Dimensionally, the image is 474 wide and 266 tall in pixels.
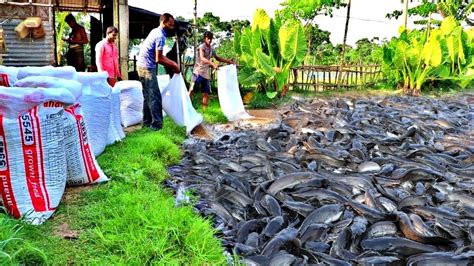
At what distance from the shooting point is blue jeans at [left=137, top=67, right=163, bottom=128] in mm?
6266

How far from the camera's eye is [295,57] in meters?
11.6

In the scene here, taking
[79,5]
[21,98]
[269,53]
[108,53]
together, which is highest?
[79,5]

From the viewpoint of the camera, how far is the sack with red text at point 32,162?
2967 millimetres

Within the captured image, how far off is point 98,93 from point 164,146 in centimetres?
98

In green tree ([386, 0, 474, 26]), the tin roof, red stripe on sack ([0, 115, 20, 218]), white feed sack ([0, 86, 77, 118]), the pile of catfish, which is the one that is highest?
green tree ([386, 0, 474, 26])

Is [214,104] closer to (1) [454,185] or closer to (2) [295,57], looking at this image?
(2) [295,57]

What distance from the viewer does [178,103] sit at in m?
6.59

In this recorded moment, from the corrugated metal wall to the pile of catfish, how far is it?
311cm

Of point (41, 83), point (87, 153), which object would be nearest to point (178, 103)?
point (87, 153)

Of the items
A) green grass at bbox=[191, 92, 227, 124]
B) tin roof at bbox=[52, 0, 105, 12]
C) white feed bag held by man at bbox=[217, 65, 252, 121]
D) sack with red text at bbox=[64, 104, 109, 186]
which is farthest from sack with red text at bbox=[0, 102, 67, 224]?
tin roof at bbox=[52, 0, 105, 12]

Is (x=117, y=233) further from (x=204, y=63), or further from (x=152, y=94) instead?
(x=204, y=63)

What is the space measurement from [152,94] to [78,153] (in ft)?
8.80

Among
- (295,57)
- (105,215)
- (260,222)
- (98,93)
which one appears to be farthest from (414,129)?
(295,57)

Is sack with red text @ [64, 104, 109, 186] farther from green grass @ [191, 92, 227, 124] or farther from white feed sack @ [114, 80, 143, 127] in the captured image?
green grass @ [191, 92, 227, 124]
